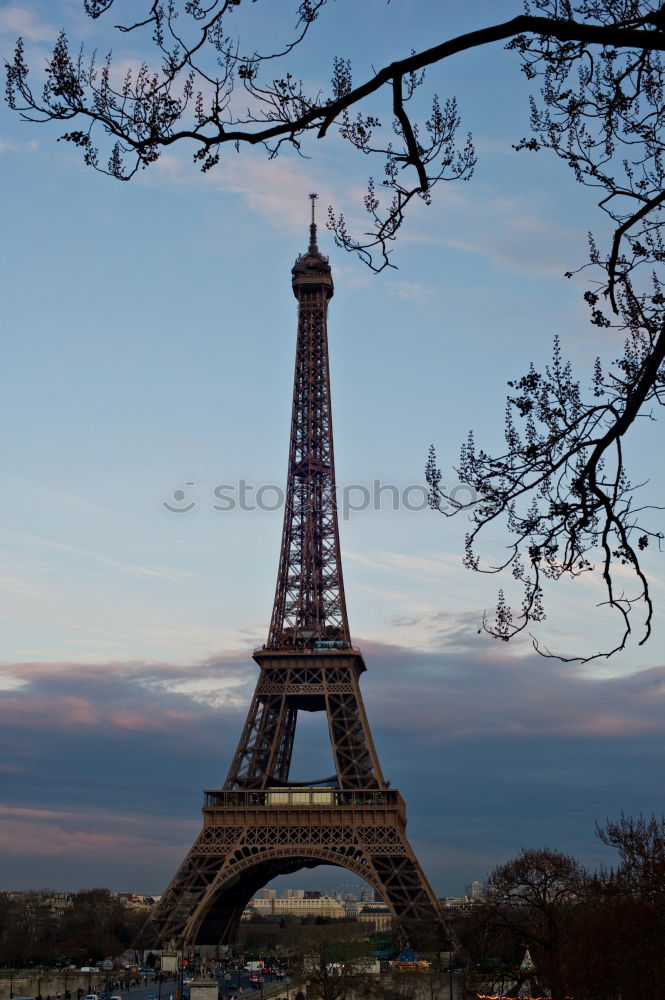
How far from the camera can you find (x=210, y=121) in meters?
11.2

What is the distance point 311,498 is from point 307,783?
24.5m

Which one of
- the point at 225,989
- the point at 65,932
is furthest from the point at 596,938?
the point at 65,932

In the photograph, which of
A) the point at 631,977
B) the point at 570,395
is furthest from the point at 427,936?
the point at 570,395

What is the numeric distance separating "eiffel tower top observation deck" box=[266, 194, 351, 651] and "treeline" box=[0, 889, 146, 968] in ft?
114

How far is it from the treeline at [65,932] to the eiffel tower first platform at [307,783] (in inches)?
932

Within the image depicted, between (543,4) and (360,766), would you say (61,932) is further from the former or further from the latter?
(543,4)

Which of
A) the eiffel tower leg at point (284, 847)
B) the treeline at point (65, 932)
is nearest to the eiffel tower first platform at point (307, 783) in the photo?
the eiffel tower leg at point (284, 847)

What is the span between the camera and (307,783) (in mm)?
Result: 96438

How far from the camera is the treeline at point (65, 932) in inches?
4601

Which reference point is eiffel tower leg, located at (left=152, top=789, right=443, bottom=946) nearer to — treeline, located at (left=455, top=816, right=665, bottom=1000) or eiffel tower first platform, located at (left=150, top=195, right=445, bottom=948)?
eiffel tower first platform, located at (left=150, top=195, right=445, bottom=948)

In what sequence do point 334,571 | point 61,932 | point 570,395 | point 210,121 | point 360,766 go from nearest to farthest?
point 210,121, point 570,395, point 360,766, point 334,571, point 61,932

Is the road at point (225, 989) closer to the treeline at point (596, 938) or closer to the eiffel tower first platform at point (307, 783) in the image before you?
the eiffel tower first platform at point (307, 783)

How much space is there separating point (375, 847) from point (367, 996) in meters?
20.6

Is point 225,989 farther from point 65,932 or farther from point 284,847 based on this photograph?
point 65,932
